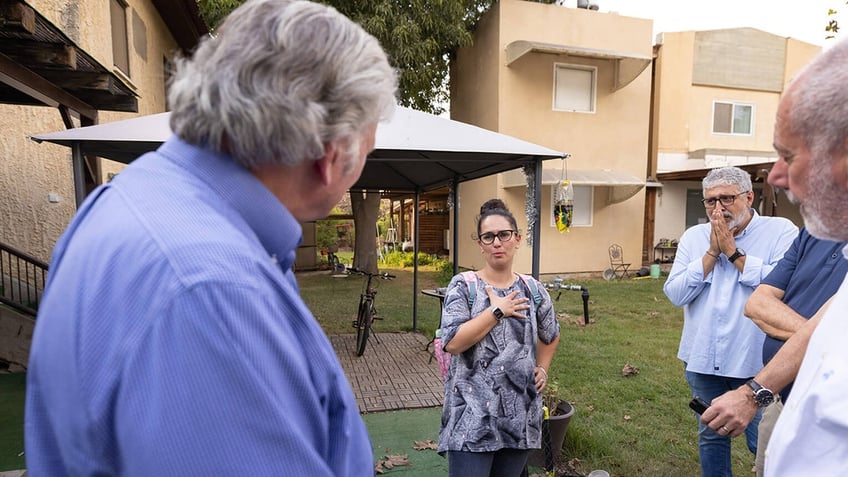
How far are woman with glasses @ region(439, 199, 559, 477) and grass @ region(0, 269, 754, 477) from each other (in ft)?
4.70

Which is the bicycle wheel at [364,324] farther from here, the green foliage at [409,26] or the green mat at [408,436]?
the green foliage at [409,26]

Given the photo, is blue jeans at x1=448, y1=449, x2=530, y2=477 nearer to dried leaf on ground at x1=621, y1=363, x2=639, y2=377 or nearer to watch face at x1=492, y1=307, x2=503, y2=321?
watch face at x1=492, y1=307, x2=503, y2=321

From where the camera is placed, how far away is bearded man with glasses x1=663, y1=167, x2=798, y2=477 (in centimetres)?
259

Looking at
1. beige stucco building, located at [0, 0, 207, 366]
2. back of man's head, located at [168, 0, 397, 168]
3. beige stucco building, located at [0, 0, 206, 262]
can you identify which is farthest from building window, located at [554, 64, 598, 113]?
back of man's head, located at [168, 0, 397, 168]

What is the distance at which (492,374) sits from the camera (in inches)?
87.0

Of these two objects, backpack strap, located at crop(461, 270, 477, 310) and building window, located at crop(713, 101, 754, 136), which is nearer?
backpack strap, located at crop(461, 270, 477, 310)

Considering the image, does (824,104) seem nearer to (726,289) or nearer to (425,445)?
(726,289)

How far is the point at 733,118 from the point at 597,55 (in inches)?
227

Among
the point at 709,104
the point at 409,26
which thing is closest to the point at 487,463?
the point at 409,26

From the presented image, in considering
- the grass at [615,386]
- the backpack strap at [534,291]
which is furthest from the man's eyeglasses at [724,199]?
the grass at [615,386]

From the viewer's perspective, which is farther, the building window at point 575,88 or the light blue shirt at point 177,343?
the building window at point 575,88

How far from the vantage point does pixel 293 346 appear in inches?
27.2

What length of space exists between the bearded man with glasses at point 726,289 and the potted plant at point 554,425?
2.78 ft

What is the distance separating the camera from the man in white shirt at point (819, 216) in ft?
3.10
